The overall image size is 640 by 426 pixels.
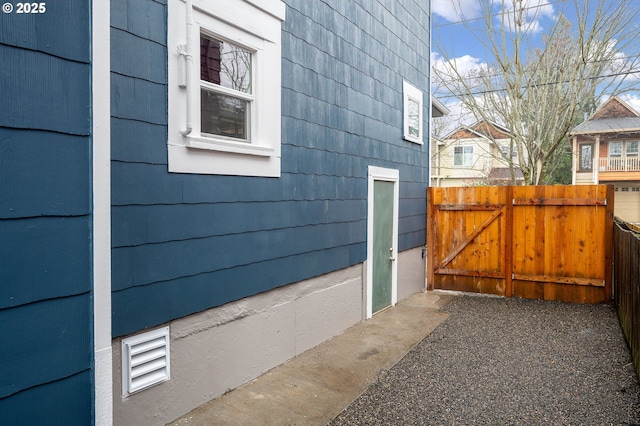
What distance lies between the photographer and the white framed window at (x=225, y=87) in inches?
121

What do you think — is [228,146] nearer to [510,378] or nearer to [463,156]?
[510,378]

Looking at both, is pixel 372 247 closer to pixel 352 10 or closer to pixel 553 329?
pixel 553 329

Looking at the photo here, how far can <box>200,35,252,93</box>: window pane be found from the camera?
342 cm

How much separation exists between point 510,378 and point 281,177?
9.49ft

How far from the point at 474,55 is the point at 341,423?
1141 centimetres

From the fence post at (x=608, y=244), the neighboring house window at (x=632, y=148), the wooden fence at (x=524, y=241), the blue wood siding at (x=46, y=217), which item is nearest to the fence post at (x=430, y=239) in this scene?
the wooden fence at (x=524, y=241)

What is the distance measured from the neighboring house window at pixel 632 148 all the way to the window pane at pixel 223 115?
25804 millimetres

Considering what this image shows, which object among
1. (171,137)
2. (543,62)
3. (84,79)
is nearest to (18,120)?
(84,79)

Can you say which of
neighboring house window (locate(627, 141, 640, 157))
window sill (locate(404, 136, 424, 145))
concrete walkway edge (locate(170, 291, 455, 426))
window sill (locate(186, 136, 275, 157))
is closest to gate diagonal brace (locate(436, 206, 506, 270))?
window sill (locate(404, 136, 424, 145))

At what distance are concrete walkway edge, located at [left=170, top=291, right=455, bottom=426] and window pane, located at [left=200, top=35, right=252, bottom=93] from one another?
2.60m

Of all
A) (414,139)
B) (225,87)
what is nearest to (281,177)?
(225,87)

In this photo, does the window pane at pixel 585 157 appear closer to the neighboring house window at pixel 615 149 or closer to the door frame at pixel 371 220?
the neighboring house window at pixel 615 149

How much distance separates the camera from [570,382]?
3.98 metres

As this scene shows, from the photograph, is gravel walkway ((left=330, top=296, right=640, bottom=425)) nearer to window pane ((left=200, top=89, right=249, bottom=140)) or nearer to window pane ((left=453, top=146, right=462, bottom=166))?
window pane ((left=200, top=89, right=249, bottom=140))
